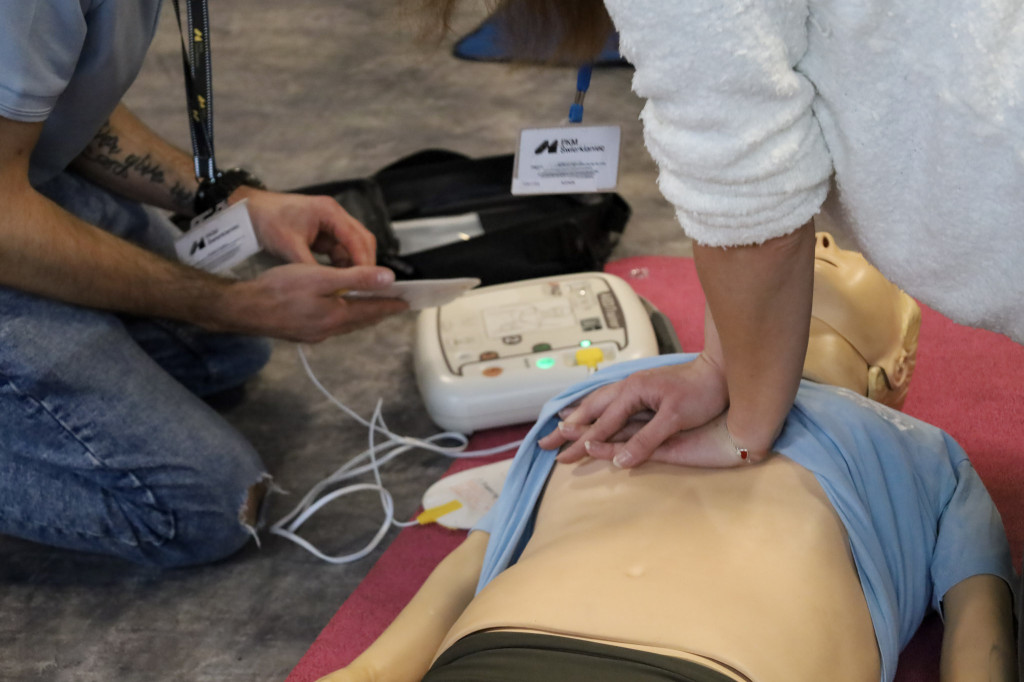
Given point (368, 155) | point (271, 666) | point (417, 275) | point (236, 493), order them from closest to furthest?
point (271, 666)
point (236, 493)
point (417, 275)
point (368, 155)

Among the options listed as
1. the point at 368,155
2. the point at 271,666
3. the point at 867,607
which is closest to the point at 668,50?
the point at 867,607

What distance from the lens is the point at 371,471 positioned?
1622mm

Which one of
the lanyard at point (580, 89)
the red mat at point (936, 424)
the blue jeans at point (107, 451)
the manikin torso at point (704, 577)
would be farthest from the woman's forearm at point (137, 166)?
the manikin torso at point (704, 577)

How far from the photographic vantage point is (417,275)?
1.88 meters

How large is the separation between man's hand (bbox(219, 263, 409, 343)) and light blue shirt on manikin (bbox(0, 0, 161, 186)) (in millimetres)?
340

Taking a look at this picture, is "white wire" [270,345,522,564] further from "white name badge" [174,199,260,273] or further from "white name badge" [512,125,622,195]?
"white name badge" [512,125,622,195]

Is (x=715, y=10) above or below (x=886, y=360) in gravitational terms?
above

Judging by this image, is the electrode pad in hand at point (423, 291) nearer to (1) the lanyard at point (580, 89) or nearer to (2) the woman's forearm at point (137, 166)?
(1) the lanyard at point (580, 89)

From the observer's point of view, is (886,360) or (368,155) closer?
(886,360)

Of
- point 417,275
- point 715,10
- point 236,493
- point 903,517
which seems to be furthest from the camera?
point 417,275

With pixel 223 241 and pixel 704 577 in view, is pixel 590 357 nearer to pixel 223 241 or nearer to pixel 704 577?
pixel 223 241

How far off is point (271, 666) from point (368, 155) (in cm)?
164

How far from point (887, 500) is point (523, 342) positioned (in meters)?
0.75

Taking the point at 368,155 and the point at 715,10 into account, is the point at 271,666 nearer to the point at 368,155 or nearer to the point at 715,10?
the point at 715,10
